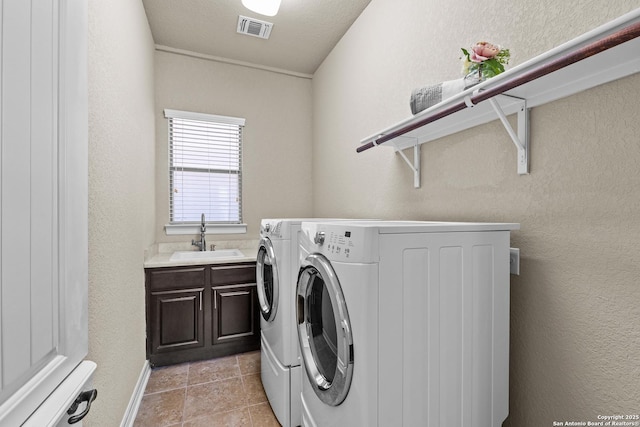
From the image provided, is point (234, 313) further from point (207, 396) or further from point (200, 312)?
point (207, 396)

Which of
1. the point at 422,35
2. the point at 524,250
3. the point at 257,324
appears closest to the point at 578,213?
the point at 524,250

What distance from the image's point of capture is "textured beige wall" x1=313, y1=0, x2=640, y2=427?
36.4 inches

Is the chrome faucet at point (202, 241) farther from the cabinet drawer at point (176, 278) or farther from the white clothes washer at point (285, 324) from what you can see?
the white clothes washer at point (285, 324)

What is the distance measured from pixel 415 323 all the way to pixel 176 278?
2.12 meters

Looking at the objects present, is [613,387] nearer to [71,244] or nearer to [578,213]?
[578,213]

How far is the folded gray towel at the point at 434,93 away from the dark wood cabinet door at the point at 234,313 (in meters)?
2.04

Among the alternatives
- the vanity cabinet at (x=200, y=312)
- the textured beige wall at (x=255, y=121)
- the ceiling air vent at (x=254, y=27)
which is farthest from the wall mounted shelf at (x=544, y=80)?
the textured beige wall at (x=255, y=121)

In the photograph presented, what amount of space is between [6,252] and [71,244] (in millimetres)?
235

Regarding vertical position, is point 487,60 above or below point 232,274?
above

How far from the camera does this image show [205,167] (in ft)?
10.5

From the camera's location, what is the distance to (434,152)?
170 centimetres

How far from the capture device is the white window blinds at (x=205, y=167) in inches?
122

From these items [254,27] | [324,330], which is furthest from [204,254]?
[254,27]

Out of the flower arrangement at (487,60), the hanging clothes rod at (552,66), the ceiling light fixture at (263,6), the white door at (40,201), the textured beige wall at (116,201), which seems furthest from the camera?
the ceiling light fixture at (263,6)
